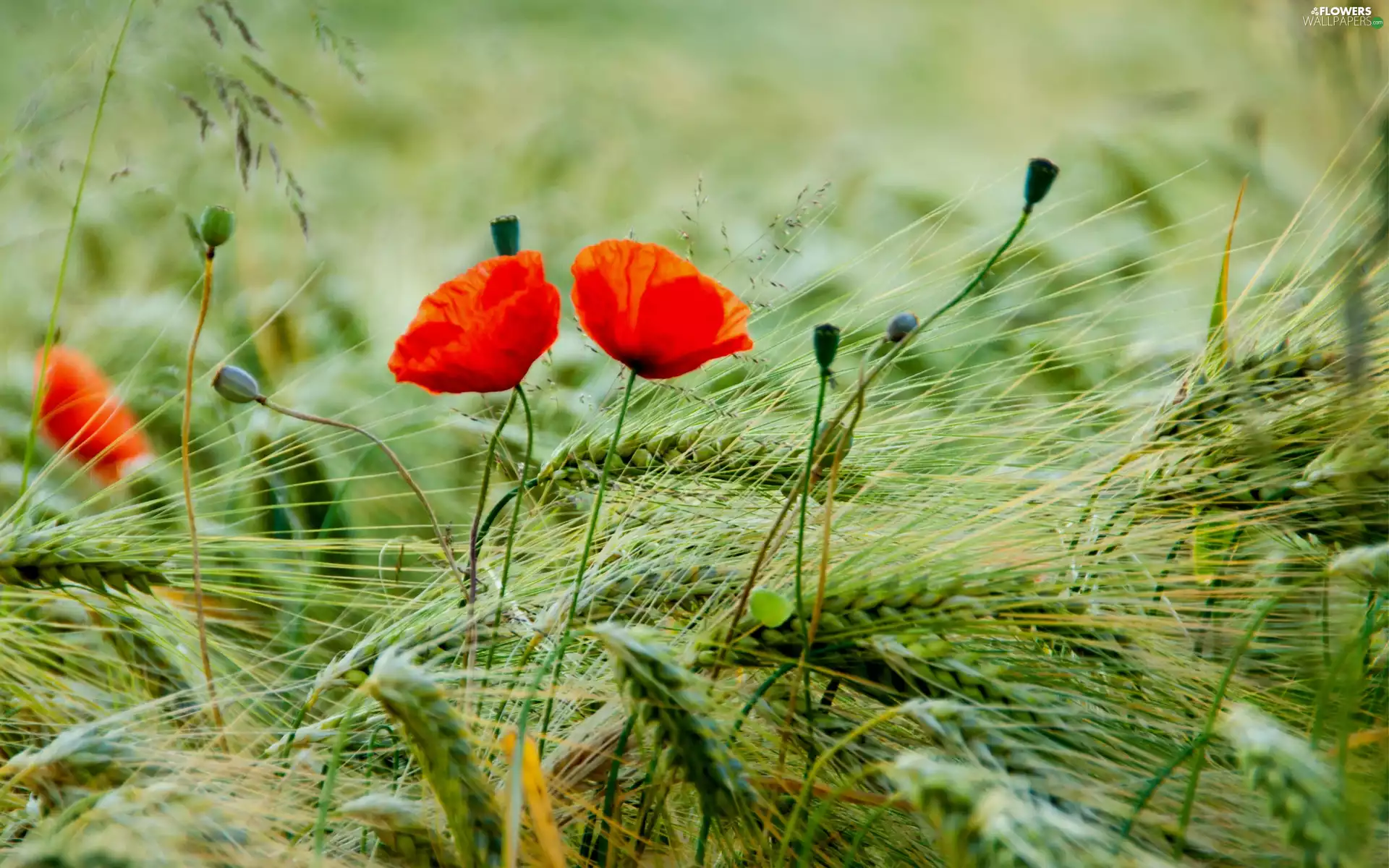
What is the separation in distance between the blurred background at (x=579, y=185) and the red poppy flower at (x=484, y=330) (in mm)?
47

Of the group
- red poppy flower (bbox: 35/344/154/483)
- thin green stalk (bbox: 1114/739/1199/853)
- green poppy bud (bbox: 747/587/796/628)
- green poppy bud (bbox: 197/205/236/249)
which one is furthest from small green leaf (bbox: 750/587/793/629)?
red poppy flower (bbox: 35/344/154/483)

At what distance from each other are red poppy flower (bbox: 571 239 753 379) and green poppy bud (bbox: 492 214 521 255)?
0.13ft

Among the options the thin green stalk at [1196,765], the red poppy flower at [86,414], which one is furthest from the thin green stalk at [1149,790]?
the red poppy flower at [86,414]

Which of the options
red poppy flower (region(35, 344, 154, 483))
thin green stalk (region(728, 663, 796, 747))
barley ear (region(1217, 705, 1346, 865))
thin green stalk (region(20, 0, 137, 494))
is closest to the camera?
barley ear (region(1217, 705, 1346, 865))

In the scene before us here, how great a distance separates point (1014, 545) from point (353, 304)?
680mm

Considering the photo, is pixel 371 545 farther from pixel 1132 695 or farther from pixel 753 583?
pixel 1132 695

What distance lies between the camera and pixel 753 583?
354 mm

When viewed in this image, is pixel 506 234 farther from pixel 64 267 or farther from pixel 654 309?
pixel 64 267

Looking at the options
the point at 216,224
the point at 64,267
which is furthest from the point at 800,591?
the point at 64,267

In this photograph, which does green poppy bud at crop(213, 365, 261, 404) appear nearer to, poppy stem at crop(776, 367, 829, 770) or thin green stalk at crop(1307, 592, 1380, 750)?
poppy stem at crop(776, 367, 829, 770)

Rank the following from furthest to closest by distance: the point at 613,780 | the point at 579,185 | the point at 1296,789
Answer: the point at 579,185
the point at 613,780
the point at 1296,789

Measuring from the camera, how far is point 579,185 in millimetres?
1533

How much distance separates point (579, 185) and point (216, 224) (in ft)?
3.89

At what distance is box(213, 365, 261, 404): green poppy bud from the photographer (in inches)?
15.1
